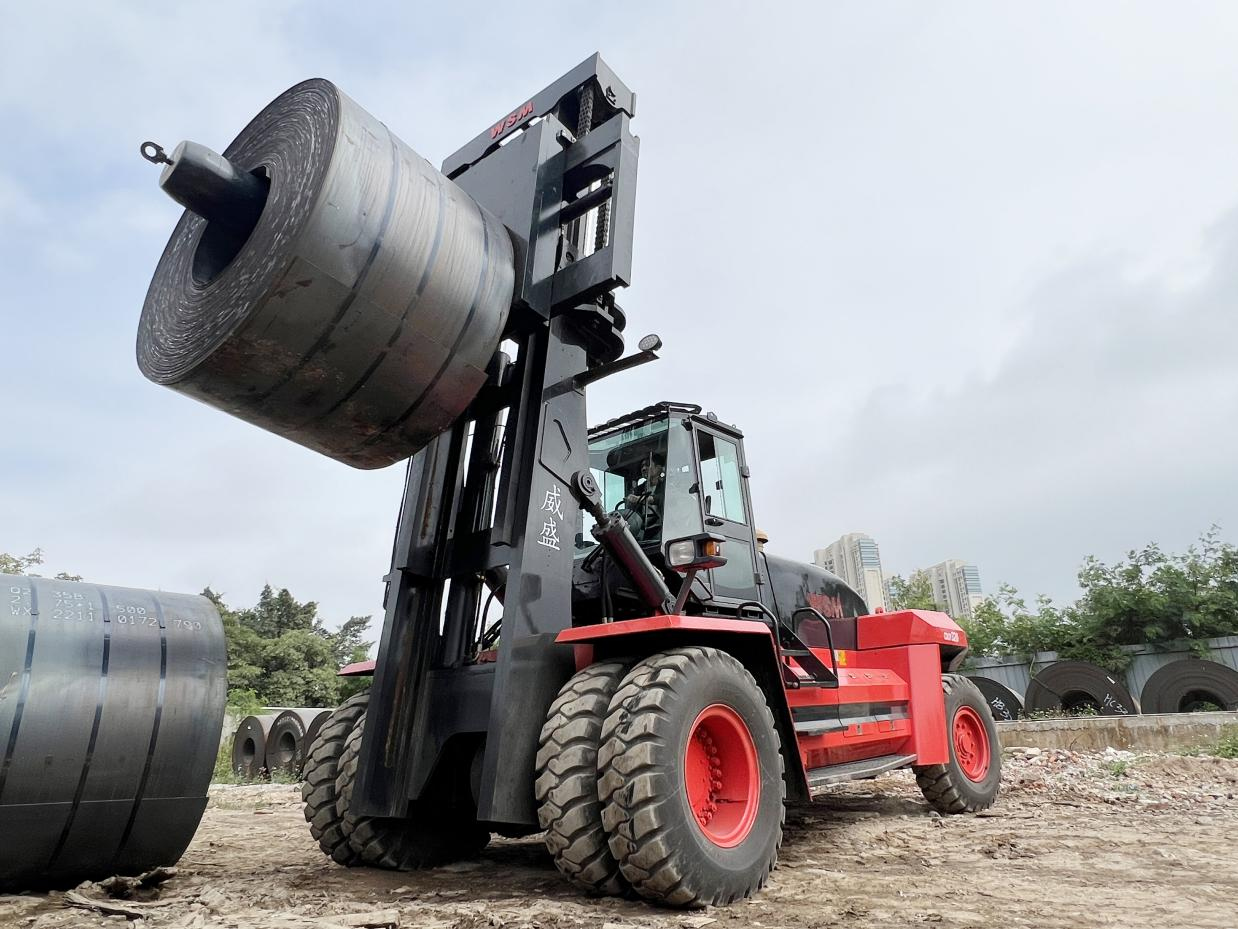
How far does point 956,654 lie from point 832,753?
10.0 feet

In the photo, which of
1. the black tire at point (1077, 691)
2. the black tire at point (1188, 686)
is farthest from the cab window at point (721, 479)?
the black tire at point (1188, 686)

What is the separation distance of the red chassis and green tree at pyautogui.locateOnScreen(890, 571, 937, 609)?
2552 cm

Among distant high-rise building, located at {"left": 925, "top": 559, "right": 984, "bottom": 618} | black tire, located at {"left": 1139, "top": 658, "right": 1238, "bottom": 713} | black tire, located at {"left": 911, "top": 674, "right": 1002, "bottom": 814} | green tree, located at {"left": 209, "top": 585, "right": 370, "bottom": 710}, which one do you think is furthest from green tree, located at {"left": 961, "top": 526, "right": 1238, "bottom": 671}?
distant high-rise building, located at {"left": 925, "top": 559, "right": 984, "bottom": 618}

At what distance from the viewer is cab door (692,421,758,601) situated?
5484 millimetres

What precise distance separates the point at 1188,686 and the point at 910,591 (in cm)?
1892

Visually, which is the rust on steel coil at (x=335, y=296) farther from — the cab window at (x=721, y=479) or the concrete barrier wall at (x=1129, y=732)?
the concrete barrier wall at (x=1129, y=732)

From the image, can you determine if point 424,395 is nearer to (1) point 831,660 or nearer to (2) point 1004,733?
(1) point 831,660

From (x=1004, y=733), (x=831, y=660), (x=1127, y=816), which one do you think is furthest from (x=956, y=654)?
(x=1004, y=733)

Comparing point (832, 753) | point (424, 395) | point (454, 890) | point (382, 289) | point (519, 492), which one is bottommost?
point (454, 890)

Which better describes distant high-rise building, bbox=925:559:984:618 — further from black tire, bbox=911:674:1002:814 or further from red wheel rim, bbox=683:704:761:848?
red wheel rim, bbox=683:704:761:848

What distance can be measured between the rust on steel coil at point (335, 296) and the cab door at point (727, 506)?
6.21 ft

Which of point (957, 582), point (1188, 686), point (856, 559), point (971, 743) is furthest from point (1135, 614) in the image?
point (957, 582)

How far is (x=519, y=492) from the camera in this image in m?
4.50

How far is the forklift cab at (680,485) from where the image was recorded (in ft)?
17.5
